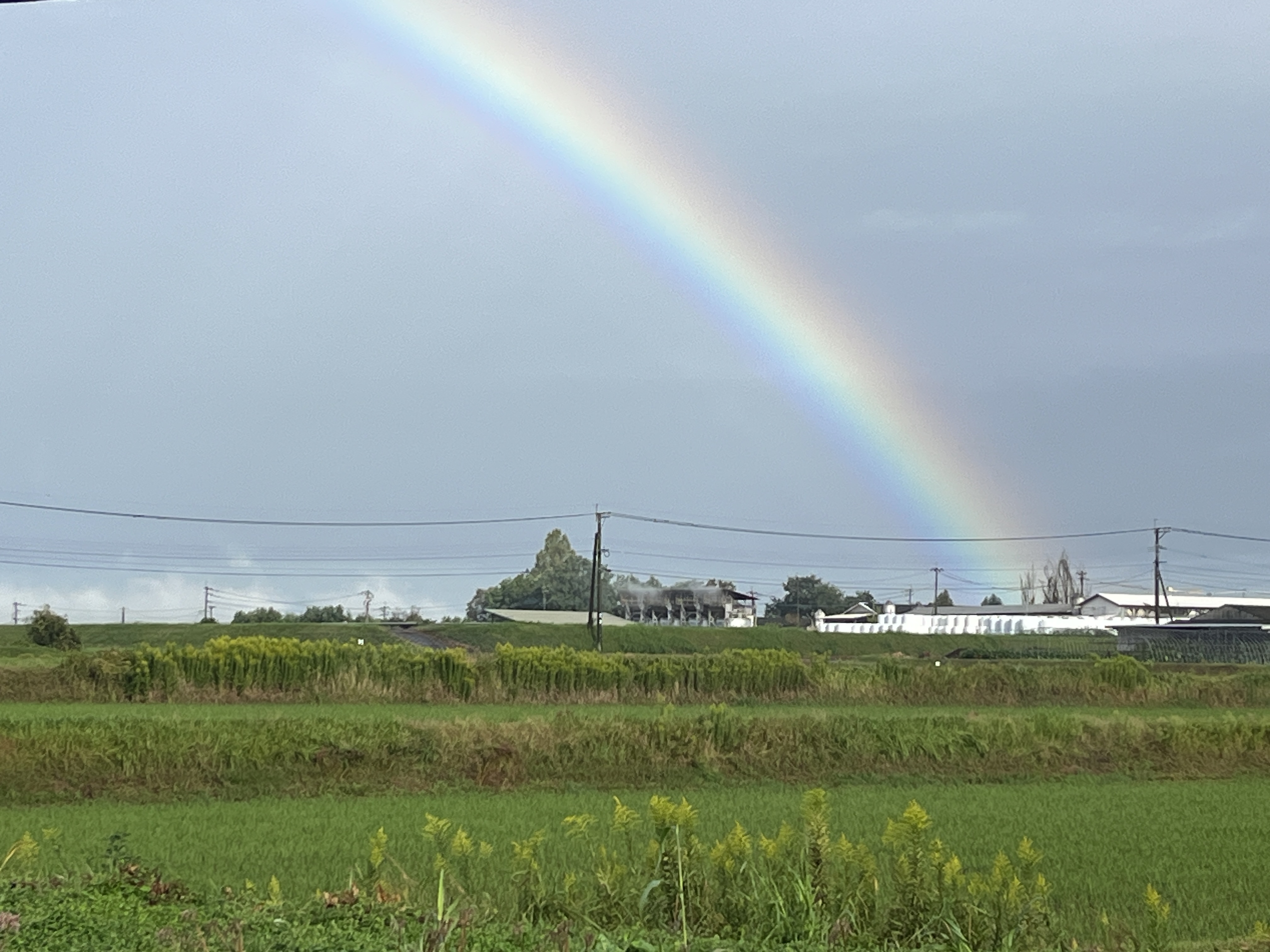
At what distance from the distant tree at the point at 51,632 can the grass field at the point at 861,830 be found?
38.4 meters

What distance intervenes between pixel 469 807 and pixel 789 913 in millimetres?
9773

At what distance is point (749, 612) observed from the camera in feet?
362

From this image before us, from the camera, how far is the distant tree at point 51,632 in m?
50.6

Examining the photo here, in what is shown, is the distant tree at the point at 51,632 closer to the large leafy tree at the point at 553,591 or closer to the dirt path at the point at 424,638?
the dirt path at the point at 424,638

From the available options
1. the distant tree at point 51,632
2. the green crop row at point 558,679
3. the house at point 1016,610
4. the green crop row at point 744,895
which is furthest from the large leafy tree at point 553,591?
the green crop row at point 744,895

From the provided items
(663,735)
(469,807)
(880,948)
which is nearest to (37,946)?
(880,948)

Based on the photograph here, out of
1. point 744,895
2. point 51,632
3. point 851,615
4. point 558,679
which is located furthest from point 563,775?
point 851,615

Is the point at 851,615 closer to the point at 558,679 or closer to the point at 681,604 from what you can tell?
the point at 681,604

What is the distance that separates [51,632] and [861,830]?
45221mm

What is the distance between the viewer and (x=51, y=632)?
51.0m

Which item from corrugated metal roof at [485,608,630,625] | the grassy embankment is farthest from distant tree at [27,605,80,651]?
corrugated metal roof at [485,608,630,625]

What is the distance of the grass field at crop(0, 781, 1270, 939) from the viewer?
406 inches

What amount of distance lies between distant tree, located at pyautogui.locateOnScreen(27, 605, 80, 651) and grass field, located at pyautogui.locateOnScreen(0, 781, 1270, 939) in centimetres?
3841

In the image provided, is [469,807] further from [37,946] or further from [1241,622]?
[1241,622]
